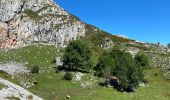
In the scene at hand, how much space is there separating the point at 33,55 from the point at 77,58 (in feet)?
78.4

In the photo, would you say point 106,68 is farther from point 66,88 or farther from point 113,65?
point 66,88

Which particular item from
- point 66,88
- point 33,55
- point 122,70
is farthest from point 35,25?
point 66,88

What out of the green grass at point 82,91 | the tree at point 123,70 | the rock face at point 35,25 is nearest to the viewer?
the green grass at point 82,91

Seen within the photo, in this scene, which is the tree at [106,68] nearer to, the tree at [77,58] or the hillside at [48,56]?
the hillside at [48,56]

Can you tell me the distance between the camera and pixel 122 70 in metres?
107

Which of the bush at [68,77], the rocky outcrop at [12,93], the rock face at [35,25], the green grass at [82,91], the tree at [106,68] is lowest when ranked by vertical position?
the green grass at [82,91]

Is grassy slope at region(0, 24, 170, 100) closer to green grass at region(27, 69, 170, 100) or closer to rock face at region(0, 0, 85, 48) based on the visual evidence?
green grass at region(27, 69, 170, 100)

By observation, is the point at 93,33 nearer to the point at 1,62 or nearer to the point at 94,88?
the point at 1,62

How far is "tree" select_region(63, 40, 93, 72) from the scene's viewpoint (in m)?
118

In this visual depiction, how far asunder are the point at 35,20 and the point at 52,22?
7.91m

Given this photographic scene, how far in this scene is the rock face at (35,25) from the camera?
17262 centimetres

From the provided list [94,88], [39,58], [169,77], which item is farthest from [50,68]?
[169,77]

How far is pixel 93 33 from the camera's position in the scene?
19175 cm

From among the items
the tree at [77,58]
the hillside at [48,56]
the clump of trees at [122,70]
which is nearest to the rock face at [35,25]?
the hillside at [48,56]
